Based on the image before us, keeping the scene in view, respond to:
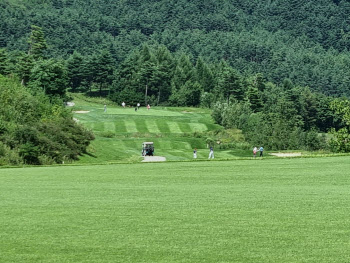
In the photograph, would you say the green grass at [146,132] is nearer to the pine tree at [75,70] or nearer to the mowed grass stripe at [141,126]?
the mowed grass stripe at [141,126]

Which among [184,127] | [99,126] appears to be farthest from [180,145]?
[184,127]

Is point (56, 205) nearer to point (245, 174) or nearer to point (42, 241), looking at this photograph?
point (42, 241)

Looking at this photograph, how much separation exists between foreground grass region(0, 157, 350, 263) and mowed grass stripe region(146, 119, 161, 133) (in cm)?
7456

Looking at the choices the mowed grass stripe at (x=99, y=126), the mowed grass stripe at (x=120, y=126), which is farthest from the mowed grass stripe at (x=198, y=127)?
the mowed grass stripe at (x=99, y=126)

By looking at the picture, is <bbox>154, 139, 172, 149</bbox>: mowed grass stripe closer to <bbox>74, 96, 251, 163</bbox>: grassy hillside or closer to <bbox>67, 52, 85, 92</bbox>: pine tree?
<bbox>74, 96, 251, 163</bbox>: grassy hillside

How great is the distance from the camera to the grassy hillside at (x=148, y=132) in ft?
247

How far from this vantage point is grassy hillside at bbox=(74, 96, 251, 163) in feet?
247

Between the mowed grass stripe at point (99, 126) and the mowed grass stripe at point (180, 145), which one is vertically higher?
the mowed grass stripe at point (99, 126)

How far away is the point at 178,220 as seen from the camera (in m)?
15.6

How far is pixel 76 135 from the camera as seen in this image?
64500mm

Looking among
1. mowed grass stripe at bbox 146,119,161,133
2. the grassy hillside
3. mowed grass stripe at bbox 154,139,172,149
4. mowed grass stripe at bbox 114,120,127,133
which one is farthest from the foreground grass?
mowed grass stripe at bbox 146,119,161,133

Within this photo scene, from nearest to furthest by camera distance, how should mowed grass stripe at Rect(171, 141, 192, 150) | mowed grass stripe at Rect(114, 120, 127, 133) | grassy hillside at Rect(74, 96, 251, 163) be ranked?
grassy hillside at Rect(74, 96, 251, 163) → mowed grass stripe at Rect(171, 141, 192, 150) → mowed grass stripe at Rect(114, 120, 127, 133)

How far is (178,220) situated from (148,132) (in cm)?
8334

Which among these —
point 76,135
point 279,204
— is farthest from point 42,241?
point 76,135
